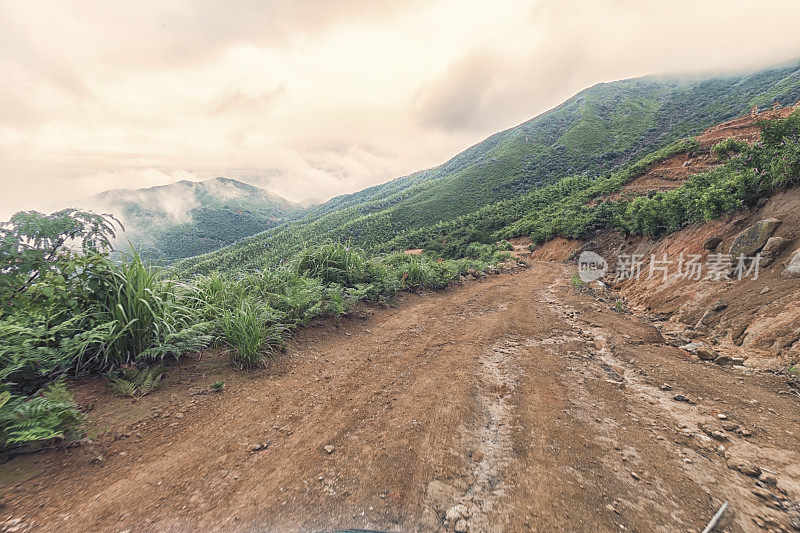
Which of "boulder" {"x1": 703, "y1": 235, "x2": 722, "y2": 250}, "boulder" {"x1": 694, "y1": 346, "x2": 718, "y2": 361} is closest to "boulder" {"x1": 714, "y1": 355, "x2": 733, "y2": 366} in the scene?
"boulder" {"x1": 694, "y1": 346, "x2": 718, "y2": 361}

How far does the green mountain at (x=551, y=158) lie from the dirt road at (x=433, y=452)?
27.7 m

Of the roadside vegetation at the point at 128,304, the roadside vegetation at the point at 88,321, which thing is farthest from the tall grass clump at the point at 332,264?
the roadside vegetation at the point at 88,321

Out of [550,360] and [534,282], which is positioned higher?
[550,360]

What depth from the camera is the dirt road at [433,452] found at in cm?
186

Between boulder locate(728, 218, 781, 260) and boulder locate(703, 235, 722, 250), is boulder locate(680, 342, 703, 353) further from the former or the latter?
boulder locate(703, 235, 722, 250)

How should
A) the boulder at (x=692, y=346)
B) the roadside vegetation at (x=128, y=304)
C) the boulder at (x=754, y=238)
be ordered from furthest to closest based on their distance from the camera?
the boulder at (x=754, y=238) → the boulder at (x=692, y=346) → the roadside vegetation at (x=128, y=304)

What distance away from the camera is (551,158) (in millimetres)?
62344

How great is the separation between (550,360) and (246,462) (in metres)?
3.96

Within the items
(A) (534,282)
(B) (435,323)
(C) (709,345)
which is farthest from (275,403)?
(A) (534,282)

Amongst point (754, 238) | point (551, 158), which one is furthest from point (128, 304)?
point (551, 158)

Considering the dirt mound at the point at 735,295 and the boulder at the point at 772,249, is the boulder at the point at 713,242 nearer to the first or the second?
the dirt mound at the point at 735,295

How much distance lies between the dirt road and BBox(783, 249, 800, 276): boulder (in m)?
2.47

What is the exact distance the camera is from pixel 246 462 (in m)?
2.34

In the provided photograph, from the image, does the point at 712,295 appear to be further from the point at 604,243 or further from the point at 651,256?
the point at 604,243
